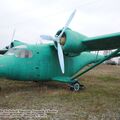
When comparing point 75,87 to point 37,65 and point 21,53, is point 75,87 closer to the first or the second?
point 37,65

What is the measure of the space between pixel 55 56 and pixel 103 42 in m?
2.95

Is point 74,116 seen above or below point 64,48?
below

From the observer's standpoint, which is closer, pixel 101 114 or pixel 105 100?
pixel 101 114

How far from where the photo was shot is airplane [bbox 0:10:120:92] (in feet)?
38.9

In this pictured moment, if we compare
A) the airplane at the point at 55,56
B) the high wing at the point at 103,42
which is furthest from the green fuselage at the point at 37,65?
the high wing at the point at 103,42

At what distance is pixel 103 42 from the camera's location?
11.9m

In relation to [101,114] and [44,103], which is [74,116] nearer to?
[101,114]

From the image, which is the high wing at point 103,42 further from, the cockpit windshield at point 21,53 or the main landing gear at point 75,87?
the cockpit windshield at point 21,53

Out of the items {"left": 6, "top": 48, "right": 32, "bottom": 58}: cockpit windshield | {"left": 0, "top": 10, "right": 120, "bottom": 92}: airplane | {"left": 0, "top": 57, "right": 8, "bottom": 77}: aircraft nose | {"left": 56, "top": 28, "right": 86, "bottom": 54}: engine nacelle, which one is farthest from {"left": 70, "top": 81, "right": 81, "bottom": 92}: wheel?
{"left": 0, "top": 57, "right": 8, "bottom": 77}: aircraft nose

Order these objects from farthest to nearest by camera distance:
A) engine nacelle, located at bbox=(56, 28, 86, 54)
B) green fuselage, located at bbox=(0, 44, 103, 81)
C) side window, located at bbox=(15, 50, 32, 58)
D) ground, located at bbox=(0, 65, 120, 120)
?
side window, located at bbox=(15, 50, 32, 58) → green fuselage, located at bbox=(0, 44, 103, 81) → engine nacelle, located at bbox=(56, 28, 86, 54) → ground, located at bbox=(0, 65, 120, 120)

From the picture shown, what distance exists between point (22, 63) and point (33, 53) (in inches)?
31.9

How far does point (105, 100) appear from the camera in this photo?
1038cm

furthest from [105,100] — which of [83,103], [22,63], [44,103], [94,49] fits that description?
[22,63]

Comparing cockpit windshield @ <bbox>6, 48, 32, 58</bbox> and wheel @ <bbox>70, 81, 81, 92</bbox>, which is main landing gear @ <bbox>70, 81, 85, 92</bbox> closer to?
wheel @ <bbox>70, 81, 81, 92</bbox>
